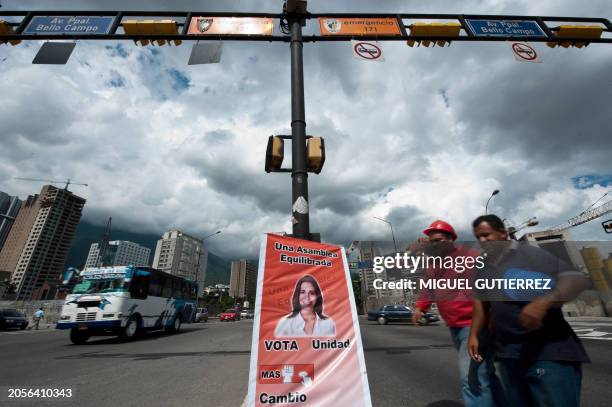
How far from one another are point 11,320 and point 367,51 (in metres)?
26.2

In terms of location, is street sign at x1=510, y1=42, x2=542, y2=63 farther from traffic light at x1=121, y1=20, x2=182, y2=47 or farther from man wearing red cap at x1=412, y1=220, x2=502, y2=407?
traffic light at x1=121, y1=20, x2=182, y2=47

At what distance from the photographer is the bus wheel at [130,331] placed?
1130 centimetres

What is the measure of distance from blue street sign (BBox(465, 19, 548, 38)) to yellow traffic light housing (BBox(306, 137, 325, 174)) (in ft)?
13.2

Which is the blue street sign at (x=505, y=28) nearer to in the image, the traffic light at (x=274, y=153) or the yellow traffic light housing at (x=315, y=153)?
the yellow traffic light housing at (x=315, y=153)

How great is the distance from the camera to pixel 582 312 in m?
21.5

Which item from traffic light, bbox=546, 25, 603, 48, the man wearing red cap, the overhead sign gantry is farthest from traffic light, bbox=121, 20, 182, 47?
traffic light, bbox=546, 25, 603, 48

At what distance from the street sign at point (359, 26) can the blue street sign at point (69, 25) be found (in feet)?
12.0

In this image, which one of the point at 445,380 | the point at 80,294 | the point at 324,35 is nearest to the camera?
the point at 324,35

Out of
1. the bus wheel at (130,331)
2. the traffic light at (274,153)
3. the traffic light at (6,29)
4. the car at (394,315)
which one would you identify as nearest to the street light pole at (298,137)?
the traffic light at (274,153)

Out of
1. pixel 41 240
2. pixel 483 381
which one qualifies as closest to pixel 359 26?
pixel 483 381

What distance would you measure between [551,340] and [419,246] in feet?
5.57

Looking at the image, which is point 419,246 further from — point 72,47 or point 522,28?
point 72,47

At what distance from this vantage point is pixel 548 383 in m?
1.71

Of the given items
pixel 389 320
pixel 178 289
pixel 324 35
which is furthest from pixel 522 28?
pixel 389 320
